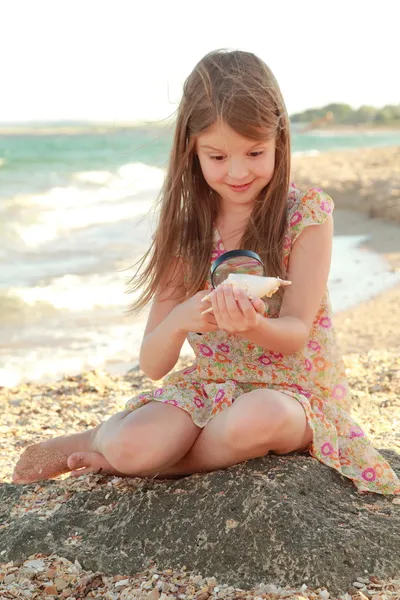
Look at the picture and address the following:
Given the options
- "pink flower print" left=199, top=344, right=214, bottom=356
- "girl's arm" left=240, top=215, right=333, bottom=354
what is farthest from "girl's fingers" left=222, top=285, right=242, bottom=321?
"pink flower print" left=199, top=344, right=214, bottom=356

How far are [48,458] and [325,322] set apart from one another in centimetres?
121

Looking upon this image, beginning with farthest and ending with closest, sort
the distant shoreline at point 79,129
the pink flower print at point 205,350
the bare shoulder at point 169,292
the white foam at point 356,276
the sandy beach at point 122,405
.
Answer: the distant shoreline at point 79,129, the white foam at point 356,276, the bare shoulder at point 169,292, the pink flower print at point 205,350, the sandy beach at point 122,405

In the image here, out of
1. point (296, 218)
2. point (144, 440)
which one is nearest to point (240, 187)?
point (296, 218)

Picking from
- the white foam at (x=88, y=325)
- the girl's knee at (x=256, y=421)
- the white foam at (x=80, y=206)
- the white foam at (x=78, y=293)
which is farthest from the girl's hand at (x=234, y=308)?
the white foam at (x=80, y=206)

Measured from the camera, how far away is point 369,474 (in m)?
2.94

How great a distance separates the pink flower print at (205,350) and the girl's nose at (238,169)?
66cm

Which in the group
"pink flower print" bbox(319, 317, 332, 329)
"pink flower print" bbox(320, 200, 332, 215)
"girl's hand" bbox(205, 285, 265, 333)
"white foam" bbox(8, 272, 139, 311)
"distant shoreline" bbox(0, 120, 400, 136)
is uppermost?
"pink flower print" bbox(320, 200, 332, 215)

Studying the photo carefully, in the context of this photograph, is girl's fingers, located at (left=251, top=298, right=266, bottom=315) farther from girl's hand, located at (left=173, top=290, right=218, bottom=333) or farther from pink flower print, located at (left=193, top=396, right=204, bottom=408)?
pink flower print, located at (left=193, top=396, right=204, bottom=408)

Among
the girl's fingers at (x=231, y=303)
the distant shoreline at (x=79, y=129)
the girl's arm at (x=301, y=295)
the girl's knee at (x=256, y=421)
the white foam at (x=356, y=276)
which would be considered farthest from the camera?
the distant shoreline at (x=79, y=129)

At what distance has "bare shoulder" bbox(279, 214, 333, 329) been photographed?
2982 millimetres

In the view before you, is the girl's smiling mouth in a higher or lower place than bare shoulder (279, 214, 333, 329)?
higher

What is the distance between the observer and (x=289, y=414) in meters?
2.77

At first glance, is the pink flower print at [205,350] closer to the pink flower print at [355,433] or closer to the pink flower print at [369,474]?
the pink flower print at [355,433]

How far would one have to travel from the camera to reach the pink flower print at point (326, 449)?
291 centimetres
